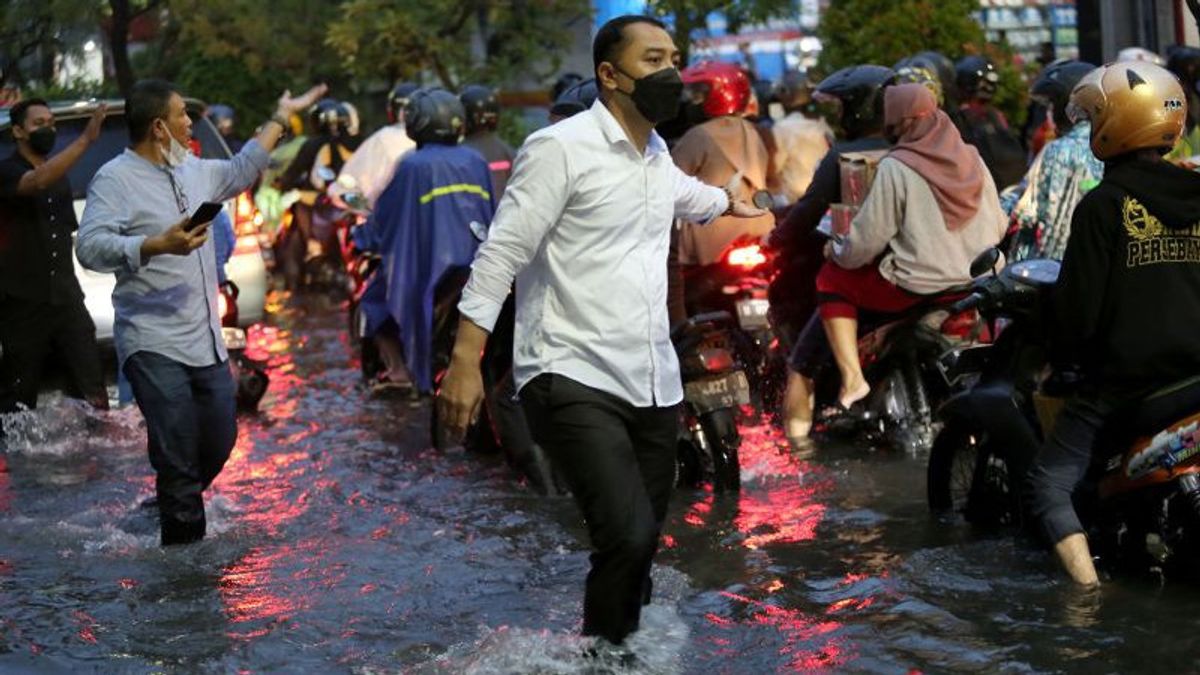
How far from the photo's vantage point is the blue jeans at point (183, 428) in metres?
8.09

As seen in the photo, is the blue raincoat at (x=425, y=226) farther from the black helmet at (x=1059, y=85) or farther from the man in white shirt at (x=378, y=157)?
the man in white shirt at (x=378, y=157)

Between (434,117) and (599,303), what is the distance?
5.63 meters

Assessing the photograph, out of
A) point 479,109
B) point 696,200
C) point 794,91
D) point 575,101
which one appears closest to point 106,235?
point 696,200

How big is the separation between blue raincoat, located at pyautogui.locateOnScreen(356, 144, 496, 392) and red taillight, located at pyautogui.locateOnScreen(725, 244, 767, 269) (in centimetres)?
133

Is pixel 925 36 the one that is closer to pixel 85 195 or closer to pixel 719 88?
pixel 719 88

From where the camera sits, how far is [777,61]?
3494 centimetres

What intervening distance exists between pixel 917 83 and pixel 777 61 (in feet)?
83.9

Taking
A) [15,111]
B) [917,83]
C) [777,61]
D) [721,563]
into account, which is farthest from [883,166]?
[777,61]

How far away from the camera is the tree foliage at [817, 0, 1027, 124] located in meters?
19.5

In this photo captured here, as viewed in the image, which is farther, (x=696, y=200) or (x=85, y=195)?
(x=85, y=195)

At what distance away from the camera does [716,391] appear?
902cm

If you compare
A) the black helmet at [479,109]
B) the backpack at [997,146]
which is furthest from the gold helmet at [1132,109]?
the black helmet at [479,109]

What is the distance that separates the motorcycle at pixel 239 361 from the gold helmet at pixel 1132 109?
618 cm

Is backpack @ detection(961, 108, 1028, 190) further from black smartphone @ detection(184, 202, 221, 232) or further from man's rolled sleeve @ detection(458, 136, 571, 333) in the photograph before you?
man's rolled sleeve @ detection(458, 136, 571, 333)
